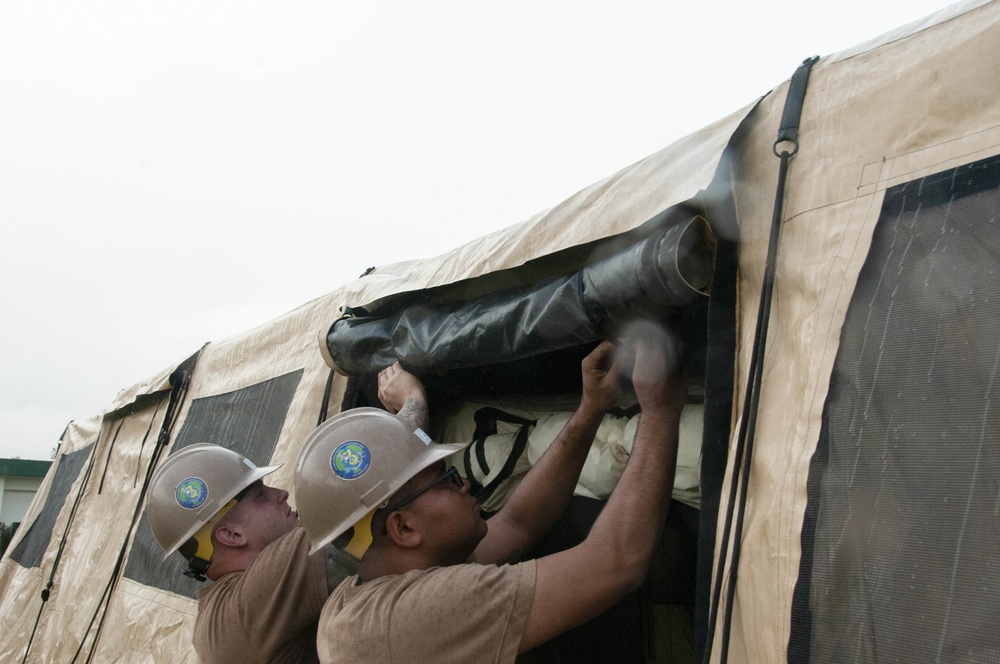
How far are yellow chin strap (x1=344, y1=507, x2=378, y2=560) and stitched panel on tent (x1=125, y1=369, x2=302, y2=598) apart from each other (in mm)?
1397

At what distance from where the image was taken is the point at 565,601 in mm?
1367

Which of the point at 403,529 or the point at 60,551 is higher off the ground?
the point at 403,529

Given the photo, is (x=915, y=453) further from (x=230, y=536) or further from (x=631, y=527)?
(x=230, y=536)

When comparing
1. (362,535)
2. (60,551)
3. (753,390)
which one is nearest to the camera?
(753,390)

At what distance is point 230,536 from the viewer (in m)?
2.16

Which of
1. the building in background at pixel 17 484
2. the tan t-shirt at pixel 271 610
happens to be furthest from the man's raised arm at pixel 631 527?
the building in background at pixel 17 484

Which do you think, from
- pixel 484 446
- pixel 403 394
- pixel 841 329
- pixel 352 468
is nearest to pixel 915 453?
pixel 841 329

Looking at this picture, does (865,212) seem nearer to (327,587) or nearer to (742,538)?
(742,538)

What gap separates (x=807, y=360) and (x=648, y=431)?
1.36ft

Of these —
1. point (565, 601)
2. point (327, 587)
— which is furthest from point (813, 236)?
point (327, 587)

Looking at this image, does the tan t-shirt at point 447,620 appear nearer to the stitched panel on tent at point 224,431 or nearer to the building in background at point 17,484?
the stitched panel on tent at point 224,431

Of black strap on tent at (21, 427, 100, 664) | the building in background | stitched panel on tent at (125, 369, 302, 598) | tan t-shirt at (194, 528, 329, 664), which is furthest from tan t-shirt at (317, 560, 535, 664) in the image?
the building in background

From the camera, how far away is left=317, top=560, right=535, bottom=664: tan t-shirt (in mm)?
1353

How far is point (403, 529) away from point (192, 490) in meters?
0.90
